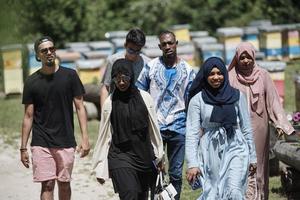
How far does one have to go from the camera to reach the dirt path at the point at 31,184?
8531mm

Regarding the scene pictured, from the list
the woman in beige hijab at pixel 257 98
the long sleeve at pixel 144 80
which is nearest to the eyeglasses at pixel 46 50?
the long sleeve at pixel 144 80

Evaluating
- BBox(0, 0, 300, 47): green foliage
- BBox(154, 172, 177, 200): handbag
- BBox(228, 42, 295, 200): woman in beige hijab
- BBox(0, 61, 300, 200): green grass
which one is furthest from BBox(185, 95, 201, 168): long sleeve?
BBox(0, 0, 300, 47): green foliage

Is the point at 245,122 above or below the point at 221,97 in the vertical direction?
below

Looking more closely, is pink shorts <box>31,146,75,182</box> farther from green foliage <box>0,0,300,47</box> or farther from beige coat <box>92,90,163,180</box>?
green foliage <box>0,0,300,47</box>

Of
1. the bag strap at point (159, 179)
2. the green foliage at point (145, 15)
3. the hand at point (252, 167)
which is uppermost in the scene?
the green foliage at point (145, 15)

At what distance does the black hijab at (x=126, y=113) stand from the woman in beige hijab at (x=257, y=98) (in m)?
1.06

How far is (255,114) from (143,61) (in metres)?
1.21

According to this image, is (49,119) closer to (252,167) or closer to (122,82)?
(122,82)

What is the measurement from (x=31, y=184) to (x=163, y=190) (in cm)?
381

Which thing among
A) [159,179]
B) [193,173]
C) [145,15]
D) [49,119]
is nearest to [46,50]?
[49,119]

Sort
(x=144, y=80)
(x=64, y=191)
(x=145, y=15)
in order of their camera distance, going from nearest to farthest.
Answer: (x=64, y=191) → (x=144, y=80) → (x=145, y=15)

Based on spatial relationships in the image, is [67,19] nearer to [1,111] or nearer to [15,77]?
[15,77]

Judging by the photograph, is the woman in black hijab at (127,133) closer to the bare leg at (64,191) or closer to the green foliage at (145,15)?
the bare leg at (64,191)

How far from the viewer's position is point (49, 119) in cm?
640
